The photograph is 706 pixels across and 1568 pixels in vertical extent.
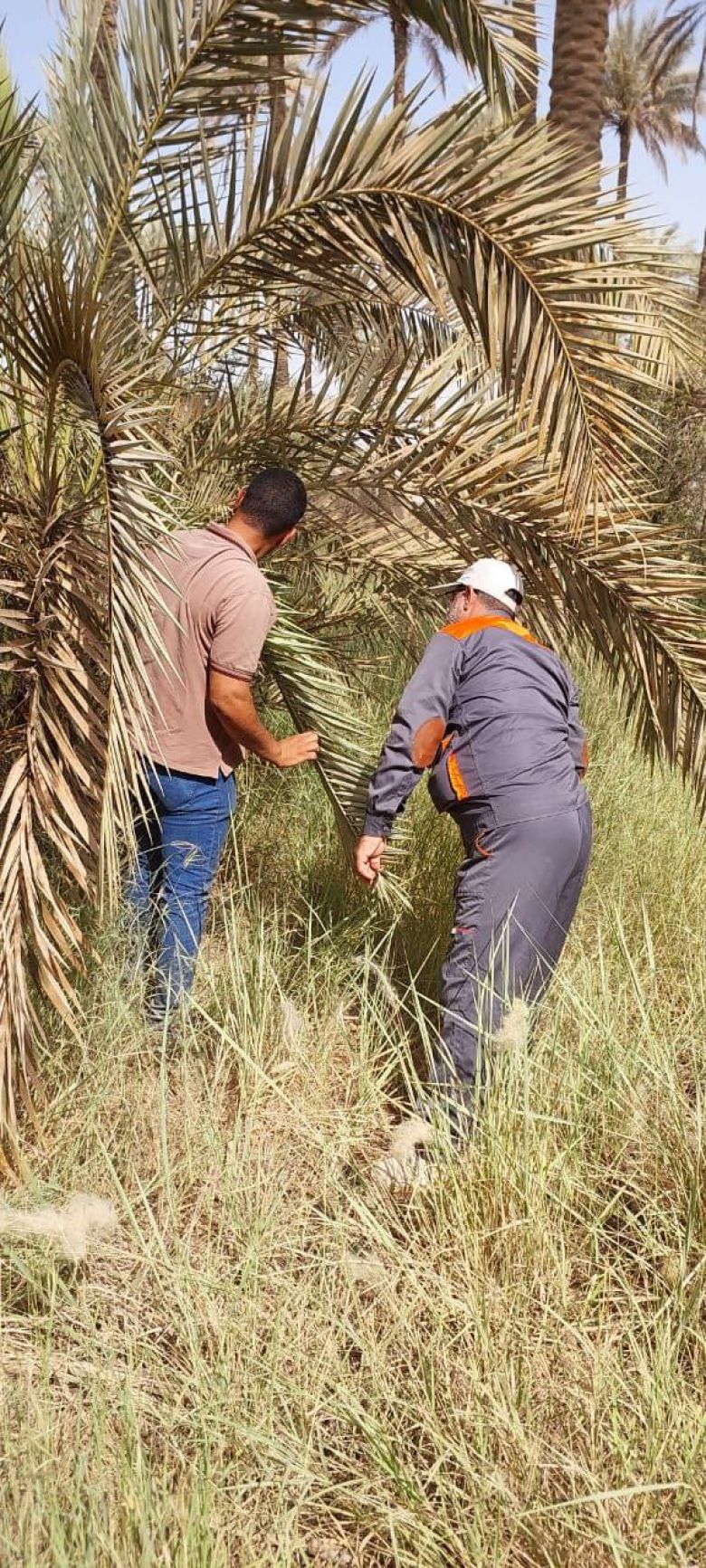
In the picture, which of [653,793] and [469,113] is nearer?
[469,113]

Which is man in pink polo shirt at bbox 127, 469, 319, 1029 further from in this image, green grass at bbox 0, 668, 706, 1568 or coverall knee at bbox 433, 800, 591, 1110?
coverall knee at bbox 433, 800, 591, 1110

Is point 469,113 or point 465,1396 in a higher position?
point 469,113

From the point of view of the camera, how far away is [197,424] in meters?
5.27

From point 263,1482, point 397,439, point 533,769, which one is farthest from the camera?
point 397,439

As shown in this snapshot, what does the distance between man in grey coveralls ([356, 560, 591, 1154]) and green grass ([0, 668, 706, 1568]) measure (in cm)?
24

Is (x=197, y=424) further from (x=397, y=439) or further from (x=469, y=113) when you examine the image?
(x=469, y=113)

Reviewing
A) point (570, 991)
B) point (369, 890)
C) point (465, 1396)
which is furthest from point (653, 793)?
point (465, 1396)

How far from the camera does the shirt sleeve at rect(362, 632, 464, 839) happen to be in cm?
379

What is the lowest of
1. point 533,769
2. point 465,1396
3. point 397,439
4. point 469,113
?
point 465,1396

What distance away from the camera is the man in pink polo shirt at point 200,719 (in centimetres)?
383

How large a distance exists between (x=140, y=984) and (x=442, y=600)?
2.33 m

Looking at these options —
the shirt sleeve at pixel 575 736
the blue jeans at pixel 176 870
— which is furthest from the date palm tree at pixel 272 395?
the shirt sleeve at pixel 575 736

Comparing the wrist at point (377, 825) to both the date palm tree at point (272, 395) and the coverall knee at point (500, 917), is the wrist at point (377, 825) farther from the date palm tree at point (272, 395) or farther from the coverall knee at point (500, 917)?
the date palm tree at point (272, 395)

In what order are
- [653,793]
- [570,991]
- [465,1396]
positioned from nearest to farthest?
[465,1396], [570,991], [653,793]
